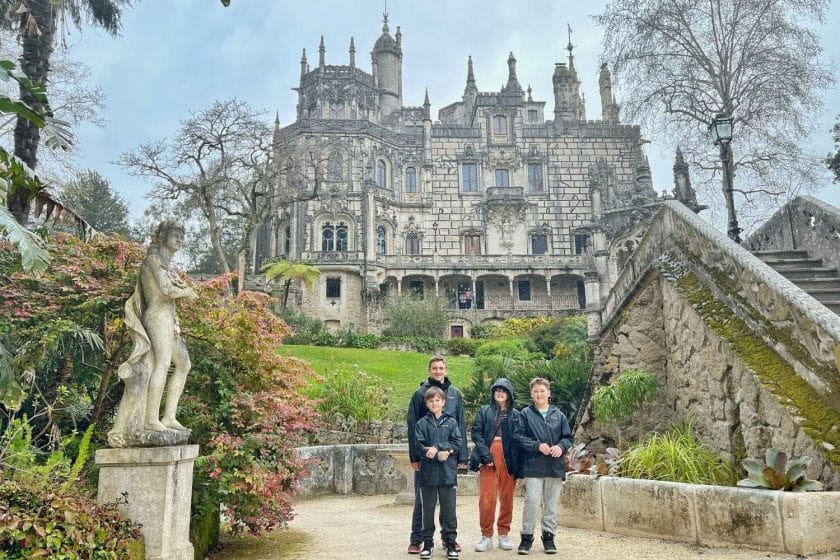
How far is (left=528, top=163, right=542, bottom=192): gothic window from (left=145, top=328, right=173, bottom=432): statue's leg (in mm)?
42087

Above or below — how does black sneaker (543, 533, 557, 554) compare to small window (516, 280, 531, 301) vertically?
below

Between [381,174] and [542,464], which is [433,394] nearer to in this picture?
[542,464]

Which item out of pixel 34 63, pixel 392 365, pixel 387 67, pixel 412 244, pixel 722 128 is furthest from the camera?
pixel 387 67

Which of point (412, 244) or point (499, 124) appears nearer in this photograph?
point (412, 244)

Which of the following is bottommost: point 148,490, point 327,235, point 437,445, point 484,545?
point 484,545

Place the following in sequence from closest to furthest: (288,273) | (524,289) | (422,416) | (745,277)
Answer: (422,416)
(745,277)
(288,273)
(524,289)

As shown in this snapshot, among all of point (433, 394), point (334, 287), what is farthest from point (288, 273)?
point (433, 394)

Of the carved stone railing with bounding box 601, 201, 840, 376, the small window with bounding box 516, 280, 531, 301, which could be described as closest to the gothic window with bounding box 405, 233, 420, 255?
the small window with bounding box 516, 280, 531, 301

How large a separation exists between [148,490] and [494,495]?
3.04m

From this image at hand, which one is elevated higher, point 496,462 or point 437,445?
point 437,445

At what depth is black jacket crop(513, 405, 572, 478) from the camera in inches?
217

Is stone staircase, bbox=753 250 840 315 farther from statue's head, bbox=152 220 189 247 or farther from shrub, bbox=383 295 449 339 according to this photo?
shrub, bbox=383 295 449 339

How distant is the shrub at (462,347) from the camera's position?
30234mm

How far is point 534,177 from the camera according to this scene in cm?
4566
